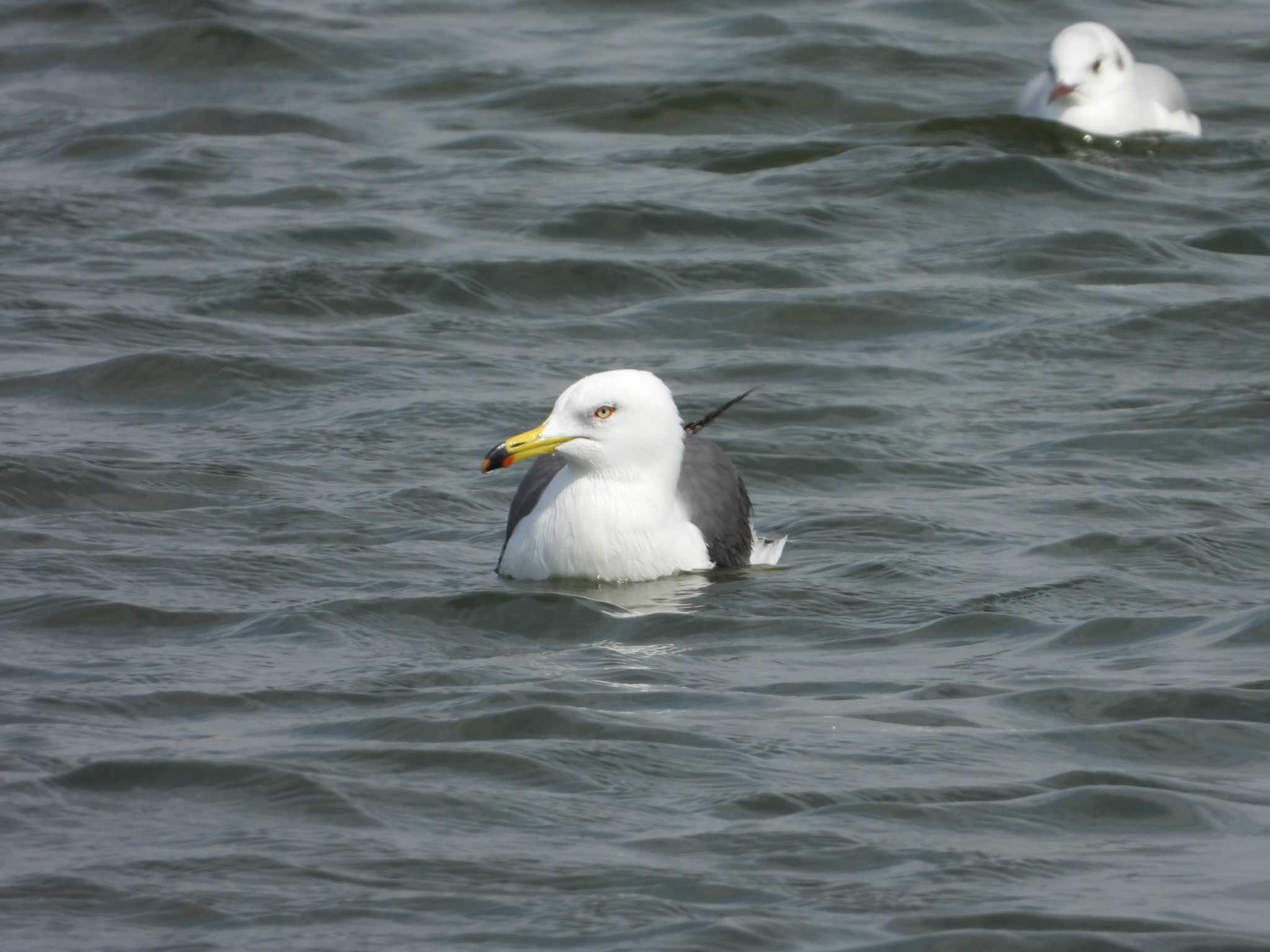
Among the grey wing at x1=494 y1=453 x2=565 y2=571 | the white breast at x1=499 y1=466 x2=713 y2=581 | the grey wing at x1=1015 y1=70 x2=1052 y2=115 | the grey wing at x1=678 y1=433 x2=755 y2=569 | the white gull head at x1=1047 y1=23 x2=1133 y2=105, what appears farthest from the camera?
the grey wing at x1=1015 y1=70 x2=1052 y2=115

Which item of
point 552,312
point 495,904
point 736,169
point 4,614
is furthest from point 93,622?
point 736,169

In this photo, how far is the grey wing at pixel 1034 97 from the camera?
52.4 feet

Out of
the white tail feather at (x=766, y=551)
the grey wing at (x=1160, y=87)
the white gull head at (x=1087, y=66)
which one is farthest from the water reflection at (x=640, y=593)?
the grey wing at (x=1160, y=87)

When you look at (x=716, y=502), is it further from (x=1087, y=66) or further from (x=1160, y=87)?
(x=1160, y=87)

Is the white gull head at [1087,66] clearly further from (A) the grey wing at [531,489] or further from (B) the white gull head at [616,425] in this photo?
(B) the white gull head at [616,425]

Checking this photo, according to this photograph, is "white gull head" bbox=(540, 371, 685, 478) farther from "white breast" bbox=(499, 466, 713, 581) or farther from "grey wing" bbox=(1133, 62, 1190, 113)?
"grey wing" bbox=(1133, 62, 1190, 113)

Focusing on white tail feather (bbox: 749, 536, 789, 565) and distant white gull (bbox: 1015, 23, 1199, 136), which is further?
distant white gull (bbox: 1015, 23, 1199, 136)

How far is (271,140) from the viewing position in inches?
629

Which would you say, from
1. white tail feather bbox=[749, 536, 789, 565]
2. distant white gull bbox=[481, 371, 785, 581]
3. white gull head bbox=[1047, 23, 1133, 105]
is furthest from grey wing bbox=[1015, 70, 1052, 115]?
distant white gull bbox=[481, 371, 785, 581]

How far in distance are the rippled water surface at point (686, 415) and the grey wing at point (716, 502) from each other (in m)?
0.16

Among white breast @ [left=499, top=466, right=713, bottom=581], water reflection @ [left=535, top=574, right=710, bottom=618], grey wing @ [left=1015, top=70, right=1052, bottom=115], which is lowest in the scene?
water reflection @ [left=535, top=574, right=710, bottom=618]

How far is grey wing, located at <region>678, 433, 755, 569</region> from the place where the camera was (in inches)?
337

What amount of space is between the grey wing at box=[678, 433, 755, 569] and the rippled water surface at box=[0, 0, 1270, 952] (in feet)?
0.54

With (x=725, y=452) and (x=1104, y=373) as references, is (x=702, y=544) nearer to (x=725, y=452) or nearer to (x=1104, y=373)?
(x=725, y=452)
